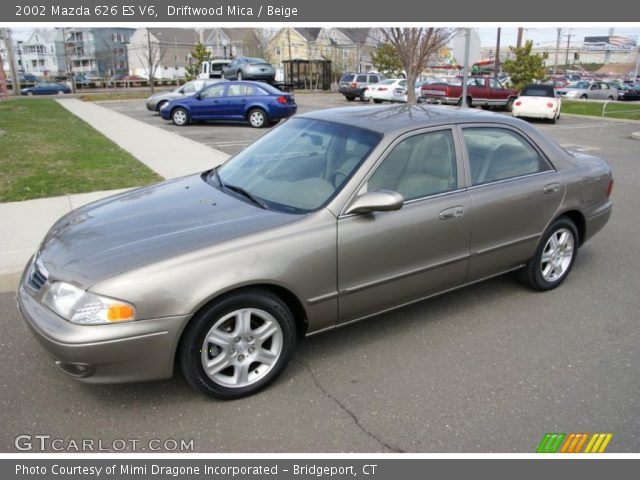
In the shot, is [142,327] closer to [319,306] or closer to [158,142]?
[319,306]

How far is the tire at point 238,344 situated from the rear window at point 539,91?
804 inches

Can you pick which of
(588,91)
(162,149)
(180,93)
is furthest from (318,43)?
(162,149)

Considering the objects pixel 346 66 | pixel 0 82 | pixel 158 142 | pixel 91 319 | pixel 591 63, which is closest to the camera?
pixel 91 319

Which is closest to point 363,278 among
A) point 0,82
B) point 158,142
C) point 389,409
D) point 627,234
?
point 389,409

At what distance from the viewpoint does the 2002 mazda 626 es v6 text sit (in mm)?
2693

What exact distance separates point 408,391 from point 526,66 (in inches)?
1310

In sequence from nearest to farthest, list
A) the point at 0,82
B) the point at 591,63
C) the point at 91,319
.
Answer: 1. the point at 91,319
2. the point at 0,82
3. the point at 591,63

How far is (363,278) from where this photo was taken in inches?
131

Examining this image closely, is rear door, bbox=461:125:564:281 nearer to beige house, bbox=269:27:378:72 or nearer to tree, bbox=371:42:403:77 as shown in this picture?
tree, bbox=371:42:403:77

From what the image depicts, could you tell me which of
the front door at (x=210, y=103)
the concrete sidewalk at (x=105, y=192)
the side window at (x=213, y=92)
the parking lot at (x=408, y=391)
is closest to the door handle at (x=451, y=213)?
the parking lot at (x=408, y=391)

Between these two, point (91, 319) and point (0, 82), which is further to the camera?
point (0, 82)

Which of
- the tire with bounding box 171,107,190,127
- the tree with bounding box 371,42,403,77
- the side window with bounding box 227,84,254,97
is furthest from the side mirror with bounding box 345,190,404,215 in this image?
the tree with bounding box 371,42,403,77

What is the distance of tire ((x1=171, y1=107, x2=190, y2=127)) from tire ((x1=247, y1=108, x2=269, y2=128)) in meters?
2.32

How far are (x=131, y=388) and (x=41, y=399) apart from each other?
0.49 m
